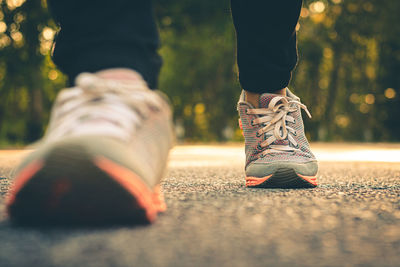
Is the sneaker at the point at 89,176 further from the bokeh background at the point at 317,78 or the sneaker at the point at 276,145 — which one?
the bokeh background at the point at 317,78

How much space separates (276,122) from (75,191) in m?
1.11

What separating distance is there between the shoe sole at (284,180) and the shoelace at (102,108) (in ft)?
2.29

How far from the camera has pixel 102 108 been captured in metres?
0.99

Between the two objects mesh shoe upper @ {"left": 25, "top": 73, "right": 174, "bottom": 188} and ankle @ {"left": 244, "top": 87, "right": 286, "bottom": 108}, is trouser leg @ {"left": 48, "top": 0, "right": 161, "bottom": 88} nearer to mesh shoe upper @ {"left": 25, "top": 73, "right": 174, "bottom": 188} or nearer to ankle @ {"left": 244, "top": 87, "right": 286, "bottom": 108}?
mesh shoe upper @ {"left": 25, "top": 73, "right": 174, "bottom": 188}

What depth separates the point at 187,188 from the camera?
1.60 metres

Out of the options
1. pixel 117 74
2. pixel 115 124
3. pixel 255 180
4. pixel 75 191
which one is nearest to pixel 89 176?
pixel 75 191

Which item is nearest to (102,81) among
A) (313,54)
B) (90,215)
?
(90,215)

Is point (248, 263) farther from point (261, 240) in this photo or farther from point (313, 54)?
point (313, 54)

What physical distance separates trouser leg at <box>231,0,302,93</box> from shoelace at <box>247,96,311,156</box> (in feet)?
0.21

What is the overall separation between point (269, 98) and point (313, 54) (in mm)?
20792

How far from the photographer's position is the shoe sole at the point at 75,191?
0.79 m

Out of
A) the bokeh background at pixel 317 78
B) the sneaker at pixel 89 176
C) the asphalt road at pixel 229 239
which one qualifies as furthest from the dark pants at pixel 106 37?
the bokeh background at pixel 317 78


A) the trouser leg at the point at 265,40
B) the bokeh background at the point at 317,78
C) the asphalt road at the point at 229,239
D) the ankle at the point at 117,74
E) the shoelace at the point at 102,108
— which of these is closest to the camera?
the asphalt road at the point at 229,239

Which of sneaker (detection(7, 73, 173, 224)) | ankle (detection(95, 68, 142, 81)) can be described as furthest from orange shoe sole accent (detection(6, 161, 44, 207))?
ankle (detection(95, 68, 142, 81))
